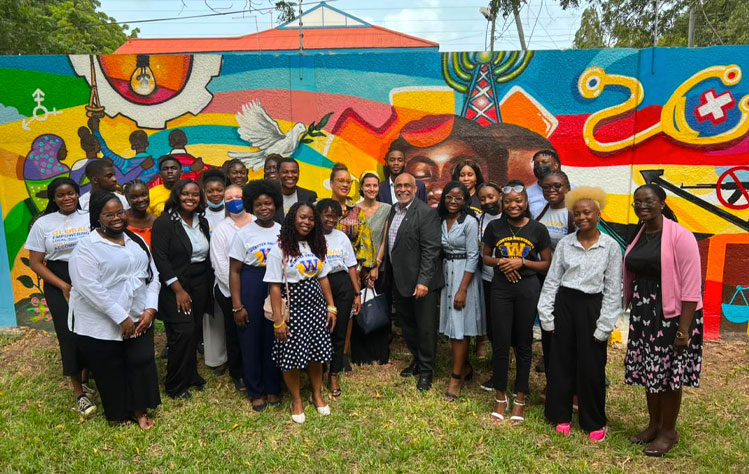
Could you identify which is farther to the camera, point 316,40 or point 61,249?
point 316,40

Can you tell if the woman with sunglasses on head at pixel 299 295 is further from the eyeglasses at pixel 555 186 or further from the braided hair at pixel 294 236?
the eyeglasses at pixel 555 186

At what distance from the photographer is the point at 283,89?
5898 mm

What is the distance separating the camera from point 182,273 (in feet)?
13.8

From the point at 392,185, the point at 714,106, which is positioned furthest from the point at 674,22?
the point at 392,185

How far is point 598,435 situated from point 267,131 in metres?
4.66

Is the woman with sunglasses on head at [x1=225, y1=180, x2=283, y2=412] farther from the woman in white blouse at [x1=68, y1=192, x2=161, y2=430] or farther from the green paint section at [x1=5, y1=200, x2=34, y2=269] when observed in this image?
the green paint section at [x1=5, y1=200, x2=34, y2=269]

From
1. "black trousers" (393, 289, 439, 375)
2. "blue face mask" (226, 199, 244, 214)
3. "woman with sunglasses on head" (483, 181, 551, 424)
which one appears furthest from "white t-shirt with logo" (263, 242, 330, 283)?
"woman with sunglasses on head" (483, 181, 551, 424)

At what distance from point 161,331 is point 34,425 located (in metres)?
2.22

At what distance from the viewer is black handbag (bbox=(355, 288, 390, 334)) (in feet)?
15.4

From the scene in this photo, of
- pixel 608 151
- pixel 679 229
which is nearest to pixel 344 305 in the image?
pixel 679 229

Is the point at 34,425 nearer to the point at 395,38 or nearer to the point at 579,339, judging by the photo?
the point at 579,339

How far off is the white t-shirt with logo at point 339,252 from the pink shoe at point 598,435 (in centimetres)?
226

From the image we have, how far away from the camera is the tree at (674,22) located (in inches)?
502

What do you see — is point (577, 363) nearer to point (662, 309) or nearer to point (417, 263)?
point (662, 309)
